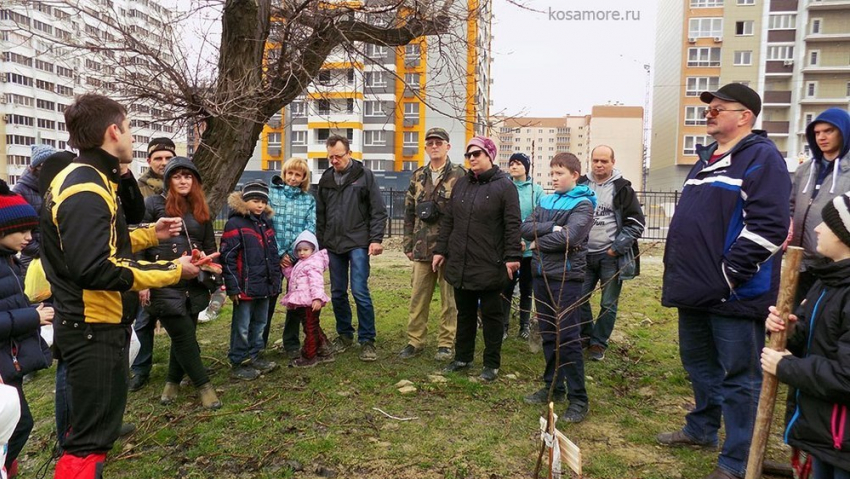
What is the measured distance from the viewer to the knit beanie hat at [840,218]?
218 cm

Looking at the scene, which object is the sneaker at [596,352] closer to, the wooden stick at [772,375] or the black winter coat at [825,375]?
the wooden stick at [772,375]

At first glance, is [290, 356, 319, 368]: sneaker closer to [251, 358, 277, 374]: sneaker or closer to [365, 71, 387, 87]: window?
[251, 358, 277, 374]: sneaker

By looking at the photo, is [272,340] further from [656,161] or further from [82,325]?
[656,161]

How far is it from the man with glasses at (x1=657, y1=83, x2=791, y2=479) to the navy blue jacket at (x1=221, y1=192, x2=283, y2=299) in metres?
3.29

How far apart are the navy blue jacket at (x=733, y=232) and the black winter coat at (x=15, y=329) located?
3710 millimetres

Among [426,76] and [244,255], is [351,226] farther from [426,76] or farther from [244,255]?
[426,76]

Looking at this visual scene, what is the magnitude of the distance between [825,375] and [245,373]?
13.8ft

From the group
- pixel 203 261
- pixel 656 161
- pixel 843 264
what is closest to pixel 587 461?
pixel 843 264

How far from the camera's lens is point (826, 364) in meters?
2.10

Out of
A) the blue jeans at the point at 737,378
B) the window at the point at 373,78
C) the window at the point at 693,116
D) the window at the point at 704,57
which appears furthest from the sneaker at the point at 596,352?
the window at the point at 704,57

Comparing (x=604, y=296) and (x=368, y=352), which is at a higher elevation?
(x=604, y=296)

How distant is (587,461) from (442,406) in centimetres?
123

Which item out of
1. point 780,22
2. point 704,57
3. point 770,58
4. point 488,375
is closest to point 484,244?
point 488,375

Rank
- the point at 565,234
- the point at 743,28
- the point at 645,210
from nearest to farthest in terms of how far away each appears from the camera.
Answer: the point at 565,234
the point at 645,210
the point at 743,28
